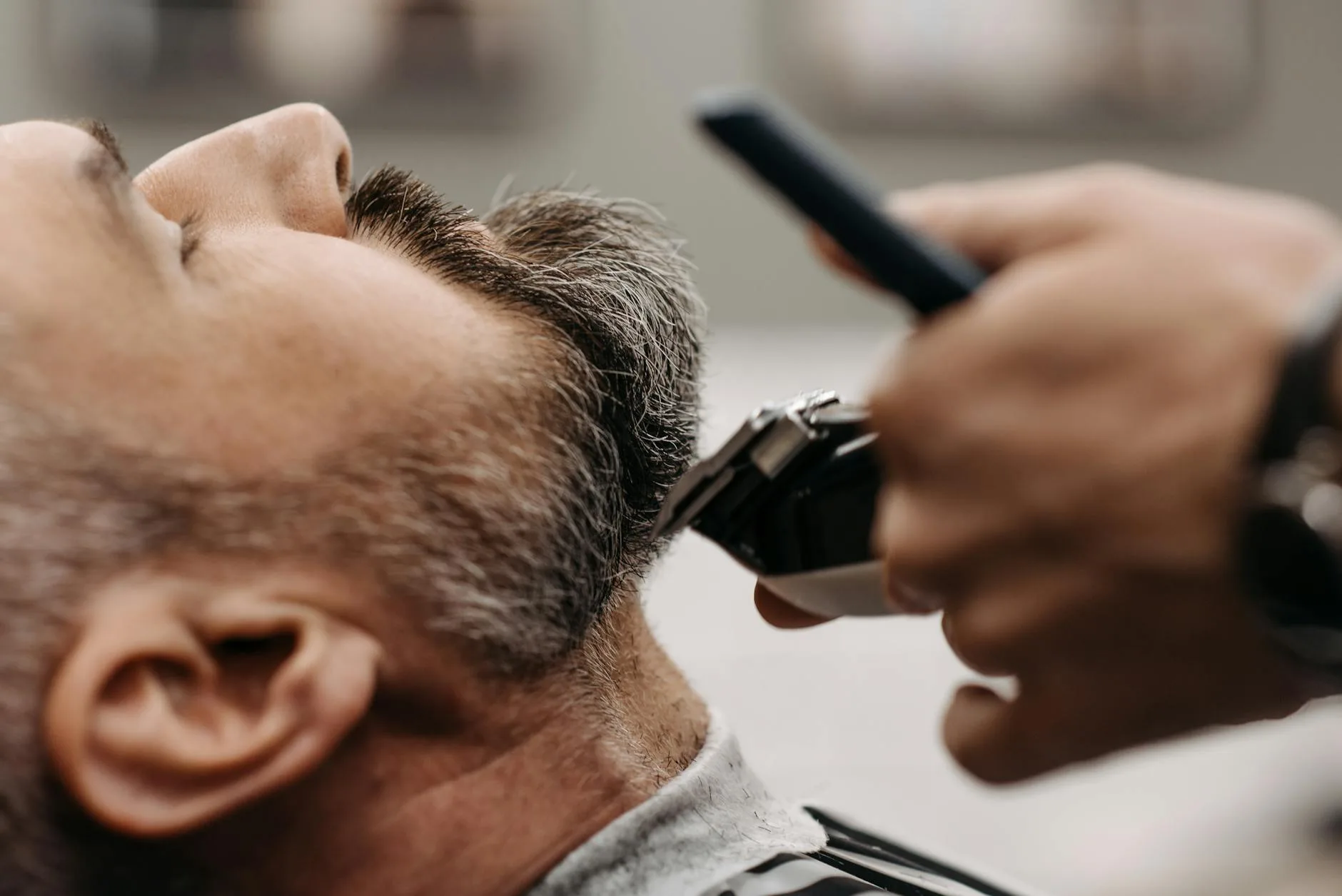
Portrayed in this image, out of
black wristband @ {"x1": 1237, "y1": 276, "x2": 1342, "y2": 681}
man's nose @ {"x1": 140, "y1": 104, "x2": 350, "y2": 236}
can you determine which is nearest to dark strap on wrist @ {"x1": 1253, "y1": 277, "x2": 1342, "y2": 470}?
black wristband @ {"x1": 1237, "y1": 276, "x2": 1342, "y2": 681}

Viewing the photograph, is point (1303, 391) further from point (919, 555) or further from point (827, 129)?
point (827, 129)

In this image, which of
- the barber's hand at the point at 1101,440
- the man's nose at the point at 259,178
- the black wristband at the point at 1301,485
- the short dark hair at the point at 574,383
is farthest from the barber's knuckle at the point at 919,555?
the man's nose at the point at 259,178

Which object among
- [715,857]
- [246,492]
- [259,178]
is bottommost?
[715,857]

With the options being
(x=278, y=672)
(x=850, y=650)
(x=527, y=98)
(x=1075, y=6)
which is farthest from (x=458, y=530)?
(x=1075, y=6)

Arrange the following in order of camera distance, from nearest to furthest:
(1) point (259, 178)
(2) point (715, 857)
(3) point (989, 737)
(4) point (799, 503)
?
(3) point (989, 737) < (4) point (799, 503) < (2) point (715, 857) < (1) point (259, 178)

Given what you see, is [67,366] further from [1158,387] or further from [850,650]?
[850,650]

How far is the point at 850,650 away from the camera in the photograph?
294 centimetres

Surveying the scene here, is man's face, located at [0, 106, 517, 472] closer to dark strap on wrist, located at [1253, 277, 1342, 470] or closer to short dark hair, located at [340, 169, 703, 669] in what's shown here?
short dark hair, located at [340, 169, 703, 669]

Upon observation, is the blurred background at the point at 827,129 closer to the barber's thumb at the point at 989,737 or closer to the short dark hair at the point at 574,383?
the short dark hair at the point at 574,383

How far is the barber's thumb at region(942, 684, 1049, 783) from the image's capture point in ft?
1.72

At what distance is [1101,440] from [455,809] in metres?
0.44

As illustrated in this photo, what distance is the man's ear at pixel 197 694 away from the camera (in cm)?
67

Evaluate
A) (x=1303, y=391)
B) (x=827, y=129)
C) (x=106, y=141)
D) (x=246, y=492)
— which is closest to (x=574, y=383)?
(x=246, y=492)

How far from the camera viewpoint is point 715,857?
30.4 inches
